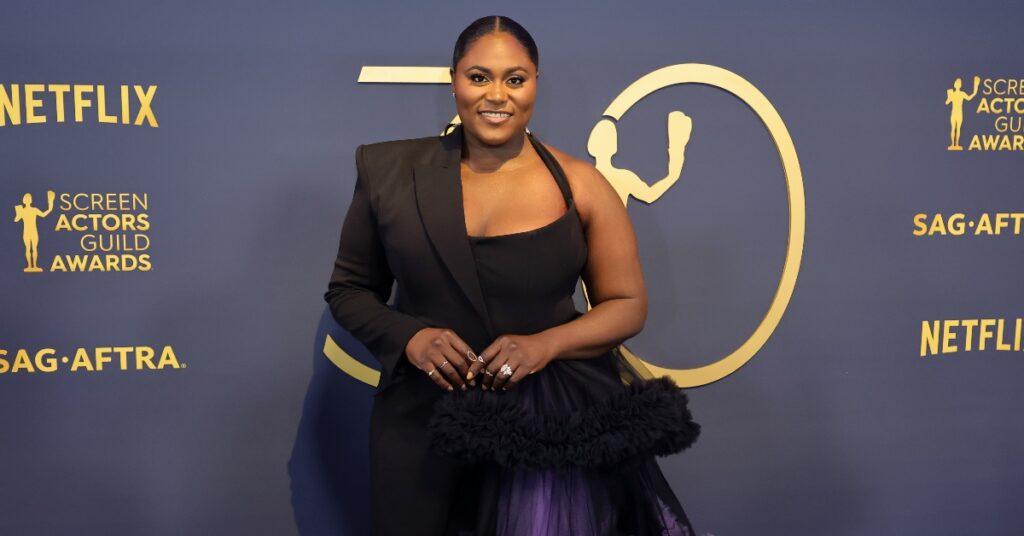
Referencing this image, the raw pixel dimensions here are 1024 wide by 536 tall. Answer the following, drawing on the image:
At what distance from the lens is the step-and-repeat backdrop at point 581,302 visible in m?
1.99

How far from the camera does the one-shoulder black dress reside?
1.35m

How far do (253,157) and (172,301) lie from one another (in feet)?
1.14

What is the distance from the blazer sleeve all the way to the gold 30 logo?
0.49 m

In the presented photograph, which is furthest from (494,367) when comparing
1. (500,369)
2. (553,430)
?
(553,430)

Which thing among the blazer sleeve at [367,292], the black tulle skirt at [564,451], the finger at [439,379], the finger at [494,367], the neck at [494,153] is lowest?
the black tulle skirt at [564,451]

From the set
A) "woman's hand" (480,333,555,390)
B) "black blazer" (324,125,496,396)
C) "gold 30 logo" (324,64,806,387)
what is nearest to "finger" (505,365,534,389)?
"woman's hand" (480,333,555,390)

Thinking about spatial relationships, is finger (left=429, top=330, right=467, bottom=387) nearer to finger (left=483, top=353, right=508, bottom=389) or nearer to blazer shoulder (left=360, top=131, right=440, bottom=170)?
finger (left=483, top=353, right=508, bottom=389)

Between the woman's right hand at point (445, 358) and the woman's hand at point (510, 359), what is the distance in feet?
0.10

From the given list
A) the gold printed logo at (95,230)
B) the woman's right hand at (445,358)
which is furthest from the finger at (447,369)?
the gold printed logo at (95,230)

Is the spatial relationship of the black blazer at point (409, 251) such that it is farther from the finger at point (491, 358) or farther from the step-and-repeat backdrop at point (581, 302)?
the step-and-repeat backdrop at point (581, 302)

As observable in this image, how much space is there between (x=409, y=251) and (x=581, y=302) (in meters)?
0.74

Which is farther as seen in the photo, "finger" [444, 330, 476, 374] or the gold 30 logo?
the gold 30 logo

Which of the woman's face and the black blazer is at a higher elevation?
the woman's face

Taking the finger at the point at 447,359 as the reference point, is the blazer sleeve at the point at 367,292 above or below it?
above
